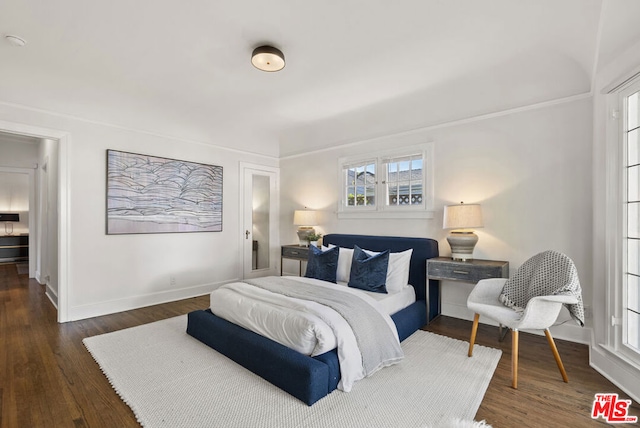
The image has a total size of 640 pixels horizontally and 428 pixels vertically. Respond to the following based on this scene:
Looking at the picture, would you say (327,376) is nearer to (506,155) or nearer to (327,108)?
(506,155)

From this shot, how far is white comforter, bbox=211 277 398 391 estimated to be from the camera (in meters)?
2.17

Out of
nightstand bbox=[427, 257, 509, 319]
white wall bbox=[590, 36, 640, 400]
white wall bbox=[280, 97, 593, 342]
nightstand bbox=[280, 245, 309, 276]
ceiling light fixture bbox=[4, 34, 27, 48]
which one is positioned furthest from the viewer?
nightstand bbox=[280, 245, 309, 276]

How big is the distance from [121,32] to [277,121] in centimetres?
265

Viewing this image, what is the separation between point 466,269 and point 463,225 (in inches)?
18.7

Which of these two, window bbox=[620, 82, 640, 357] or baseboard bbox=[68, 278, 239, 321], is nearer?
window bbox=[620, 82, 640, 357]

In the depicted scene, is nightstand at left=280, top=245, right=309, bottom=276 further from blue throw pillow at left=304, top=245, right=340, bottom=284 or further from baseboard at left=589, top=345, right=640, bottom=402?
baseboard at left=589, top=345, right=640, bottom=402

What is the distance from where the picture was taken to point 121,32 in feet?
8.25

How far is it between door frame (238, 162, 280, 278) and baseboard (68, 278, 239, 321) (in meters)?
0.68

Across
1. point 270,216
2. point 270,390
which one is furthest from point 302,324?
point 270,216

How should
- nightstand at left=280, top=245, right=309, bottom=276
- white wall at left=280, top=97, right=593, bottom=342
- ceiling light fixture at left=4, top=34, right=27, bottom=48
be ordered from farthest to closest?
nightstand at left=280, top=245, right=309, bottom=276 → white wall at left=280, top=97, right=593, bottom=342 → ceiling light fixture at left=4, top=34, right=27, bottom=48

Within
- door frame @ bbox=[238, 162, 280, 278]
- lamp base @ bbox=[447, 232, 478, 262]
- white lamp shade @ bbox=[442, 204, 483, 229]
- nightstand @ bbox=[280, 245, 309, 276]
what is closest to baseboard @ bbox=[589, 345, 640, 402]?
lamp base @ bbox=[447, 232, 478, 262]

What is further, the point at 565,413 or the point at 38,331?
the point at 38,331

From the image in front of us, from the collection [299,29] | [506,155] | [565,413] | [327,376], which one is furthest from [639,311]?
[299,29]

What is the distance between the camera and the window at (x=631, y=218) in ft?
7.34
